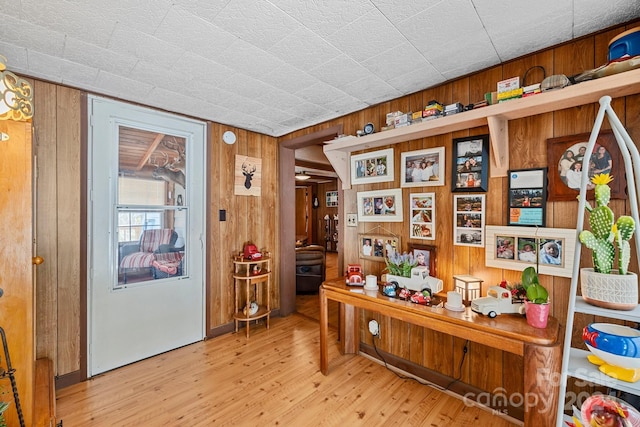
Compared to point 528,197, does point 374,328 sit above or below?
below

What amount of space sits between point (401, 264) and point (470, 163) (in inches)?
35.9

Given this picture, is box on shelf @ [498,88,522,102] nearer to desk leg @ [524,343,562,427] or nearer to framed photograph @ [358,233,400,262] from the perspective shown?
framed photograph @ [358,233,400,262]

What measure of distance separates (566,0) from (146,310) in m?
3.67

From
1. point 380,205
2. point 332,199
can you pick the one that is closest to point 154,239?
point 380,205

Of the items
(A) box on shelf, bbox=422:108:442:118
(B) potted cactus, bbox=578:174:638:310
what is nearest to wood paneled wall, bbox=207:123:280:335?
(A) box on shelf, bbox=422:108:442:118

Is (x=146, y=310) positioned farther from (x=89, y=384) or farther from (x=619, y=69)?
(x=619, y=69)

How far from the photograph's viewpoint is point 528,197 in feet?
5.75

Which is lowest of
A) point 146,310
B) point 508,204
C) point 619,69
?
point 146,310

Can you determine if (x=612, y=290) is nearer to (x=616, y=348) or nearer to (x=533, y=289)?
(x=616, y=348)

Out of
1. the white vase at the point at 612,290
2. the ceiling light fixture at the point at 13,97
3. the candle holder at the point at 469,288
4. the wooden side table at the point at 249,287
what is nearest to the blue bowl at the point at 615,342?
the white vase at the point at 612,290

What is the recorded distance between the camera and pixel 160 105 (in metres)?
2.58

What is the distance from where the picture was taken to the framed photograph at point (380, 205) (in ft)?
8.02

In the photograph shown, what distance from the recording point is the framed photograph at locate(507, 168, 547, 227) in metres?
1.70

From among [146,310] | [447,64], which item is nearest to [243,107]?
[447,64]
